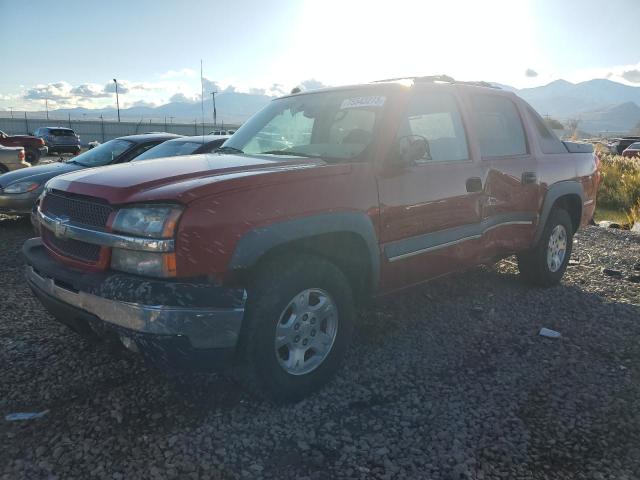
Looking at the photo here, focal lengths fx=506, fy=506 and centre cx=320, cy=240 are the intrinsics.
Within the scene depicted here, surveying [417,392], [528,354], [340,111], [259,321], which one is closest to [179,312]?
[259,321]

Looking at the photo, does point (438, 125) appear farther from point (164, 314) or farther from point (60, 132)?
point (60, 132)

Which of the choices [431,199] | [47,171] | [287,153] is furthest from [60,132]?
[431,199]

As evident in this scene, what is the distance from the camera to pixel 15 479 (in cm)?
224

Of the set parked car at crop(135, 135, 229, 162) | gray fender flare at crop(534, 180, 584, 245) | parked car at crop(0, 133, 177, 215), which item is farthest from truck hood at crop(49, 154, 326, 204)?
parked car at crop(0, 133, 177, 215)

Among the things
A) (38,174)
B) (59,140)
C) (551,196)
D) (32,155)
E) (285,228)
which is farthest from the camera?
(59,140)

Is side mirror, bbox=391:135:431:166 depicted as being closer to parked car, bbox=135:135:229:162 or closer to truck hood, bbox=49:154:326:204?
truck hood, bbox=49:154:326:204

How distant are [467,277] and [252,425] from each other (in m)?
3.51

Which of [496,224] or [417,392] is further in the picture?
[496,224]

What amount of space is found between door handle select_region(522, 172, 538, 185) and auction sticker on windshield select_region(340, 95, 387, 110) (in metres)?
1.71

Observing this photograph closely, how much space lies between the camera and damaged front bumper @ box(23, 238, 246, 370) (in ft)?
7.58

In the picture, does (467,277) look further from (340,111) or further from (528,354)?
(340,111)

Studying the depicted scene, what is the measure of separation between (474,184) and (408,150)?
899 mm

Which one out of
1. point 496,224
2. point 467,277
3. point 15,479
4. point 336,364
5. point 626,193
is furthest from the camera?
point 626,193

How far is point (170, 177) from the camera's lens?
8.80ft
